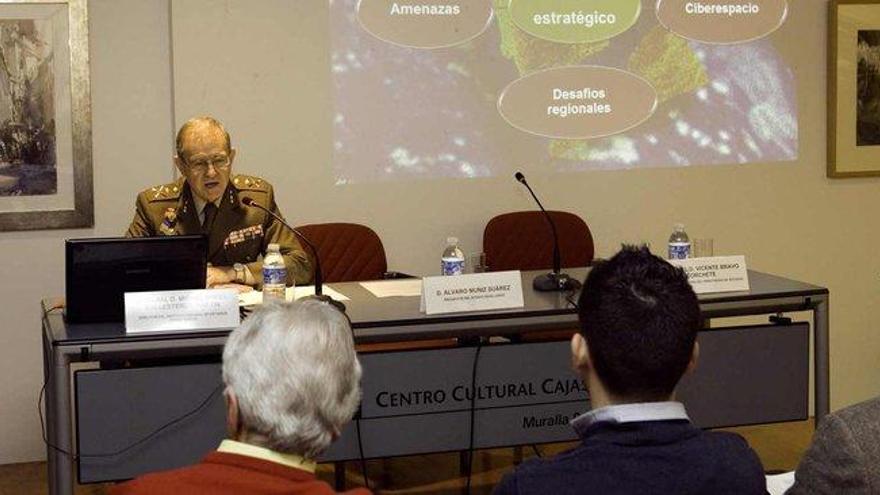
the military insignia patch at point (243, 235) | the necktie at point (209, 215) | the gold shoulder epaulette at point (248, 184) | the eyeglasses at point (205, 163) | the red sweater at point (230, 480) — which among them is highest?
the eyeglasses at point (205, 163)

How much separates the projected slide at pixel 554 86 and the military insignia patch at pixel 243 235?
39.3 inches

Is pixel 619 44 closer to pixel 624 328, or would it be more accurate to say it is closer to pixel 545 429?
pixel 545 429

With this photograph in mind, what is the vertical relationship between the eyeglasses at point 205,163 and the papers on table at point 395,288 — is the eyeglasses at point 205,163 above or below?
above

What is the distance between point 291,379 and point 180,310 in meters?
1.88

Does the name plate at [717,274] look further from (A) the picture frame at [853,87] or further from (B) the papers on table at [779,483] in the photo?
(A) the picture frame at [853,87]

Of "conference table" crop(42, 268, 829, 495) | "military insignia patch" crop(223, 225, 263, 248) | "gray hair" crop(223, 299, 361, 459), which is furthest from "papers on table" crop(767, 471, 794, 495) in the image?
"military insignia patch" crop(223, 225, 263, 248)

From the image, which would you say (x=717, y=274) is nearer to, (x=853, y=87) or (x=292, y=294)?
(x=292, y=294)

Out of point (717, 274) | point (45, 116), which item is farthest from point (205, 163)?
point (717, 274)

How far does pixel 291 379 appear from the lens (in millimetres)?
1874

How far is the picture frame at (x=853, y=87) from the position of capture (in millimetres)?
5988

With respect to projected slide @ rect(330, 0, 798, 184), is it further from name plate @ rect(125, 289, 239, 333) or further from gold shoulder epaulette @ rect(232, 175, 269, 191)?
name plate @ rect(125, 289, 239, 333)

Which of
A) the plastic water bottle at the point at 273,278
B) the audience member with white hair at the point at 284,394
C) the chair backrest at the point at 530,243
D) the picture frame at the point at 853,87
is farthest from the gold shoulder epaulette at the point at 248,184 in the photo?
the picture frame at the point at 853,87

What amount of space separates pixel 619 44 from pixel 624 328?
3964 mm

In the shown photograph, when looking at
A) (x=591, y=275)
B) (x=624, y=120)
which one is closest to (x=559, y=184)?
(x=624, y=120)
